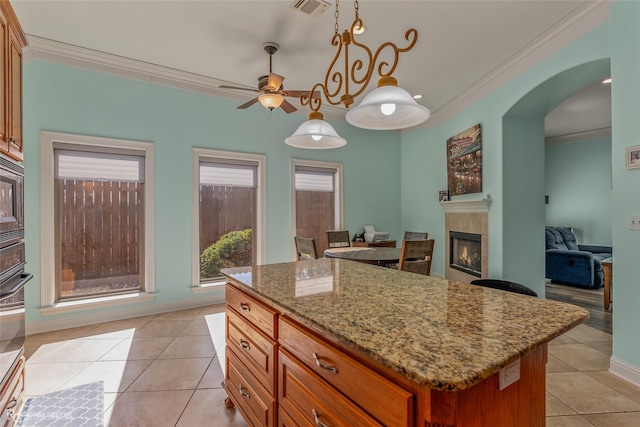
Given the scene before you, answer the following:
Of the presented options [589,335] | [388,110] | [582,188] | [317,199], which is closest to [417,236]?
[317,199]

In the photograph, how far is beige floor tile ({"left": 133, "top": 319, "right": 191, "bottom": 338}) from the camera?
3.01 m

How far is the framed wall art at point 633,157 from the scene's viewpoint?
2.09 metres

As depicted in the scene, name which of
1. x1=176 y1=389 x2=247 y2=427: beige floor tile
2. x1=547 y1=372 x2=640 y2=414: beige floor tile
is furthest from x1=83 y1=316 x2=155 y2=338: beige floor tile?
x1=547 y1=372 x2=640 y2=414: beige floor tile

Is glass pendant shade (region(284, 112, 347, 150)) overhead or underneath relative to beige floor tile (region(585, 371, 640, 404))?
overhead

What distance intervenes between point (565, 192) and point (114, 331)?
8.51 m

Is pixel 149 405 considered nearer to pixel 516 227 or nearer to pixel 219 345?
pixel 219 345

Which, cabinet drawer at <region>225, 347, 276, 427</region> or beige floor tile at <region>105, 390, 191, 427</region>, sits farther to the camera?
beige floor tile at <region>105, 390, 191, 427</region>

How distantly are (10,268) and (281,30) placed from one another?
8.83 ft

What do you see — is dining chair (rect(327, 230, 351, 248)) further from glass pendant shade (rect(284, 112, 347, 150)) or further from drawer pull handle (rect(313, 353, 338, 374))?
drawer pull handle (rect(313, 353, 338, 374))

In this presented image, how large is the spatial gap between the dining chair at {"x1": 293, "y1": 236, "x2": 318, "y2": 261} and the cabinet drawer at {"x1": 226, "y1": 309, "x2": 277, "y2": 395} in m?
1.57

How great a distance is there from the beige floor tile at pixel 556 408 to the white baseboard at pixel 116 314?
3.53 m

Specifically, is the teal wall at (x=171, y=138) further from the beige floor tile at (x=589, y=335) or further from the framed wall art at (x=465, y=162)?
the beige floor tile at (x=589, y=335)

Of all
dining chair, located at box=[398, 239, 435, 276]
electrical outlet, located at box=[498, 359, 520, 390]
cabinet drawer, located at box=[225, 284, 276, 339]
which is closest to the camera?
electrical outlet, located at box=[498, 359, 520, 390]

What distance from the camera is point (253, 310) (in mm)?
1457
